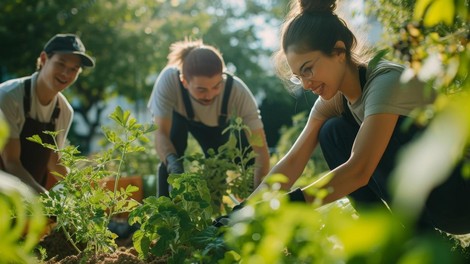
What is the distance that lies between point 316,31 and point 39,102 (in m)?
1.92

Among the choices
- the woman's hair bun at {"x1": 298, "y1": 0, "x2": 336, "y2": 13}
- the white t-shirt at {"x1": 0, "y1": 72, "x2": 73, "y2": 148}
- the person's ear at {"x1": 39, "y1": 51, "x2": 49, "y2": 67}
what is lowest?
the white t-shirt at {"x1": 0, "y1": 72, "x2": 73, "y2": 148}

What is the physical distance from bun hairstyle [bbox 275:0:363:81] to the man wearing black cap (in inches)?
62.1

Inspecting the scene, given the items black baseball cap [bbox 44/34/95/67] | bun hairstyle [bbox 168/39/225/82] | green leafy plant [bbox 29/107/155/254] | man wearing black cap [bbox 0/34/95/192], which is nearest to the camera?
green leafy plant [bbox 29/107/155/254]

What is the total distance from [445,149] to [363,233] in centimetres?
12

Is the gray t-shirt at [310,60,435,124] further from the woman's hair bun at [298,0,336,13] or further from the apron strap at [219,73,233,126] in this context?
the apron strap at [219,73,233,126]

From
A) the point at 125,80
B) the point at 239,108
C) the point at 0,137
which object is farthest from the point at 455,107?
the point at 125,80

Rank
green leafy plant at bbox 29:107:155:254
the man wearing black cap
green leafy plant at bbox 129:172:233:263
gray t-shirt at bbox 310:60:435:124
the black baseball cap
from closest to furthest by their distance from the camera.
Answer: green leafy plant at bbox 129:172:233:263 < green leafy plant at bbox 29:107:155:254 < gray t-shirt at bbox 310:60:435:124 < the man wearing black cap < the black baseball cap

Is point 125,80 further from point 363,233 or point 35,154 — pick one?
point 363,233

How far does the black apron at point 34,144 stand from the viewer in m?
3.48

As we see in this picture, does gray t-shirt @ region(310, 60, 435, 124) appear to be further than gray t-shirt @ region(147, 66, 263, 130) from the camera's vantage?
No

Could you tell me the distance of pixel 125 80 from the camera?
17859mm

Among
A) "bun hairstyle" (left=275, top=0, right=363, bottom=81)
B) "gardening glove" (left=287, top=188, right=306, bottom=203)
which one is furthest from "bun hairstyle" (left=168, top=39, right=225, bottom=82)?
"gardening glove" (left=287, top=188, right=306, bottom=203)

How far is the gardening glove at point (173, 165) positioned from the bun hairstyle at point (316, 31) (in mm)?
1289

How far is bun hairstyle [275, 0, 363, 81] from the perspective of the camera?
226 centimetres
